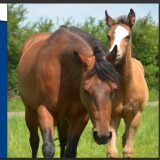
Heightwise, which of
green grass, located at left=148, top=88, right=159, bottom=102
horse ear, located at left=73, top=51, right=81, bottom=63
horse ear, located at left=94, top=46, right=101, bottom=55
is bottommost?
green grass, located at left=148, top=88, right=159, bottom=102

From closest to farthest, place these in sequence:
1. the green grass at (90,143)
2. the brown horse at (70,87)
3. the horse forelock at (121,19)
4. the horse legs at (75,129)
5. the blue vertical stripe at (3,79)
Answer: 1. the brown horse at (70,87)
2. the blue vertical stripe at (3,79)
3. the horse legs at (75,129)
4. the horse forelock at (121,19)
5. the green grass at (90,143)

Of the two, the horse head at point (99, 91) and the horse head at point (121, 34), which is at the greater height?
the horse head at point (121, 34)

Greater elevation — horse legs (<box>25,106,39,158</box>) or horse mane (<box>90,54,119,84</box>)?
horse mane (<box>90,54,119,84</box>)

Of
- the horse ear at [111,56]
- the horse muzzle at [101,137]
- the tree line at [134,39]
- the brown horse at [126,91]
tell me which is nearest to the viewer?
the horse muzzle at [101,137]

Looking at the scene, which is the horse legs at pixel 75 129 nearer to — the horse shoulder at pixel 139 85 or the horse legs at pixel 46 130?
the horse legs at pixel 46 130

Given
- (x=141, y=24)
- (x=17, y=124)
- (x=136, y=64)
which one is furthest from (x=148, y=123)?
(x=141, y=24)

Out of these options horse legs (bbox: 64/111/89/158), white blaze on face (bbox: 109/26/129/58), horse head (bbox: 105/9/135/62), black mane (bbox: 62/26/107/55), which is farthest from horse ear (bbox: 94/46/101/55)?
horse legs (bbox: 64/111/89/158)

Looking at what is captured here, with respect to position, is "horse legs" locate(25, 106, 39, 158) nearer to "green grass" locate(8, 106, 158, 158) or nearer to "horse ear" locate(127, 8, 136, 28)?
"green grass" locate(8, 106, 158, 158)

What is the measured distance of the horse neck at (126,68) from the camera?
5598 millimetres

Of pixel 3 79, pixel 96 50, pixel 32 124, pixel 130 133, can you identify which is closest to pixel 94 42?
pixel 96 50

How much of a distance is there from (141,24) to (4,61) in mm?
17474

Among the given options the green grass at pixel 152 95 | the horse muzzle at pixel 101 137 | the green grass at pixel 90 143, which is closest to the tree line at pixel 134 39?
the green grass at pixel 152 95

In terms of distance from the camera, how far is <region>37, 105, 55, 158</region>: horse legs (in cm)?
478

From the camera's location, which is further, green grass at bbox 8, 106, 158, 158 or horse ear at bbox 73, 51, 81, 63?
green grass at bbox 8, 106, 158, 158
